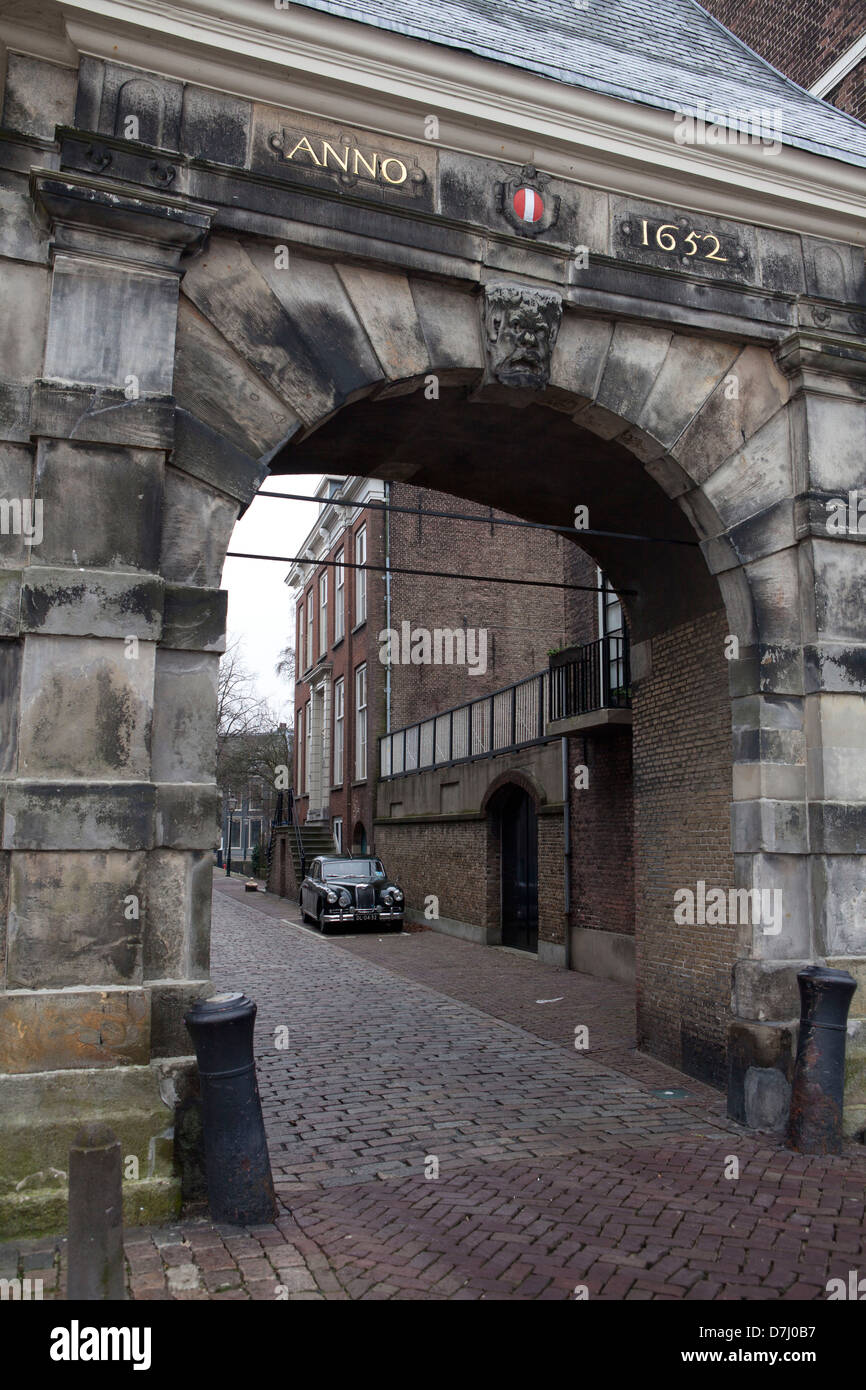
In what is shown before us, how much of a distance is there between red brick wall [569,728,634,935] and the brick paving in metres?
3.78

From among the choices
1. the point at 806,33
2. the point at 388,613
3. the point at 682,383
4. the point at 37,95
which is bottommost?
the point at 682,383

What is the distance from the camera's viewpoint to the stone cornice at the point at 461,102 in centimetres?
572

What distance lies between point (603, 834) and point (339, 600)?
1787cm

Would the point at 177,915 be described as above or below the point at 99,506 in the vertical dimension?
below

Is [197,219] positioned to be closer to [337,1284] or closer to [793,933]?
[337,1284]

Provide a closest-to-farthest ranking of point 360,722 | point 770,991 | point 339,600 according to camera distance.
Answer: point 770,991
point 360,722
point 339,600

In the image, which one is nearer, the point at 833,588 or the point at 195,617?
the point at 195,617

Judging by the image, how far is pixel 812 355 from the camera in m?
7.36

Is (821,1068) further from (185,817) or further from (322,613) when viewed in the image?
(322,613)

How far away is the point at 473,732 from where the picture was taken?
20438mm

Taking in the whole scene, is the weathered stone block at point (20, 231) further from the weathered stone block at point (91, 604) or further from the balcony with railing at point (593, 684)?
the balcony with railing at point (593, 684)

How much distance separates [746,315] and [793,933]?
4.35m

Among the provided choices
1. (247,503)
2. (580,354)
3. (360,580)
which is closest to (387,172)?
(580,354)
